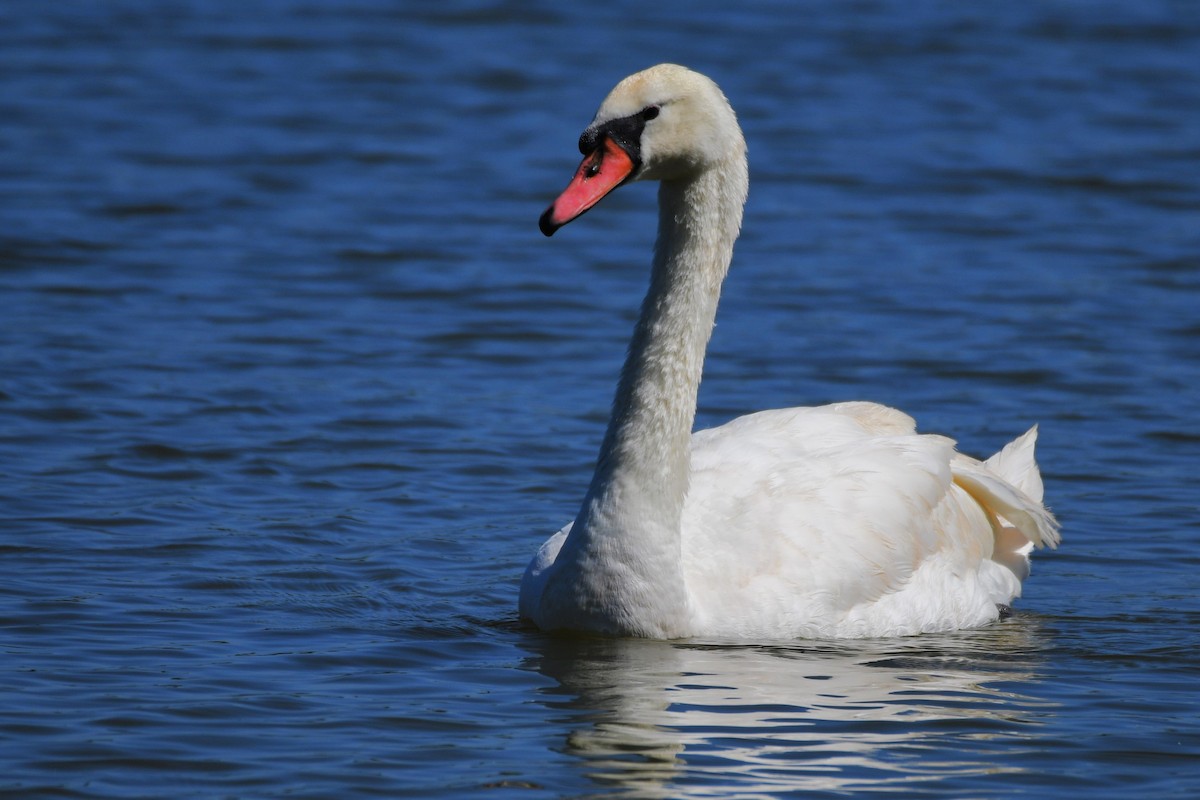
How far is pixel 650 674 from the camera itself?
25.4 ft

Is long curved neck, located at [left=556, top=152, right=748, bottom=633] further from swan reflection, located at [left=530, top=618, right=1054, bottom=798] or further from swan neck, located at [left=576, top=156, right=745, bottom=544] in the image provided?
swan reflection, located at [left=530, top=618, right=1054, bottom=798]

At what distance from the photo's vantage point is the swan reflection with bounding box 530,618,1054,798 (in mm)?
6738

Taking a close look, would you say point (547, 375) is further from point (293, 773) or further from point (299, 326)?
point (293, 773)

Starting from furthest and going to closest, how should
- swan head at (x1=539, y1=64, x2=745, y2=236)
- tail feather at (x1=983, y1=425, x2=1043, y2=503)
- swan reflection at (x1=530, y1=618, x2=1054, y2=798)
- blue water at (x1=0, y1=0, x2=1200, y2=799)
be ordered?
tail feather at (x1=983, y1=425, x2=1043, y2=503)
swan head at (x1=539, y1=64, x2=745, y2=236)
blue water at (x1=0, y1=0, x2=1200, y2=799)
swan reflection at (x1=530, y1=618, x2=1054, y2=798)

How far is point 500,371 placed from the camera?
13.2 m

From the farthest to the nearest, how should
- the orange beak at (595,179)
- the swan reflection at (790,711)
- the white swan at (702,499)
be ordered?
the white swan at (702,499)
the orange beak at (595,179)
the swan reflection at (790,711)

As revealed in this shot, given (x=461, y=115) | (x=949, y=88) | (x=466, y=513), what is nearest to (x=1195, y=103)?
(x=949, y=88)

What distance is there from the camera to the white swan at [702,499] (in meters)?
7.94

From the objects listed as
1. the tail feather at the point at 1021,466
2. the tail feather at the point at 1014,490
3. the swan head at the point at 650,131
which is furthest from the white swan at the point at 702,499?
the tail feather at the point at 1021,466

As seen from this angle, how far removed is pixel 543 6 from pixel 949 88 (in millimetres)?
6422

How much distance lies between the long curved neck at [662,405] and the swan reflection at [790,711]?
1.22ft

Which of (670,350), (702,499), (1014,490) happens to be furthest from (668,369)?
(1014,490)

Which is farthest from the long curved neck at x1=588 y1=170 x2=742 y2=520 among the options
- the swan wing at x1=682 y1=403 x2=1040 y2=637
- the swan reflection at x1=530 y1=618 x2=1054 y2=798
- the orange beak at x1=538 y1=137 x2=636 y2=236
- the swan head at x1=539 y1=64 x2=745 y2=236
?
the swan reflection at x1=530 y1=618 x2=1054 y2=798

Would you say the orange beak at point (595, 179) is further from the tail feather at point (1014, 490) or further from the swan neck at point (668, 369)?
the tail feather at point (1014, 490)
